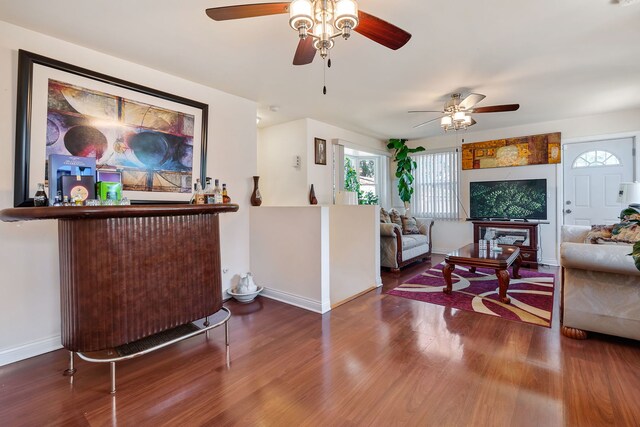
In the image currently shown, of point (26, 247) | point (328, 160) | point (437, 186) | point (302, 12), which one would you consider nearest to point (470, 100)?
point (328, 160)

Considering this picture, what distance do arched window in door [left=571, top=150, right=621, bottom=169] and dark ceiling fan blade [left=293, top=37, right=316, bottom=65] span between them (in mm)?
4935

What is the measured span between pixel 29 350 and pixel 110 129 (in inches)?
69.3

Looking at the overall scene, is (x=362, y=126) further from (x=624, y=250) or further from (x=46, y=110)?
(x=46, y=110)

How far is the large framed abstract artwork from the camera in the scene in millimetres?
2076

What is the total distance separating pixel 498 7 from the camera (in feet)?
6.30

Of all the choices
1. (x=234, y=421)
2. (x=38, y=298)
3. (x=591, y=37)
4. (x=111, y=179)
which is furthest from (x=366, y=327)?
(x=591, y=37)

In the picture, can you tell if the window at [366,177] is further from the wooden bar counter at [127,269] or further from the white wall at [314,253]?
the wooden bar counter at [127,269]

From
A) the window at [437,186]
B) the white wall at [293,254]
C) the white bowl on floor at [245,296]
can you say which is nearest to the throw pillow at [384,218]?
the window at [437,186]

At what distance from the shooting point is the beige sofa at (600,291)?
6.66ft

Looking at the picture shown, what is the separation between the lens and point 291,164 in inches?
176

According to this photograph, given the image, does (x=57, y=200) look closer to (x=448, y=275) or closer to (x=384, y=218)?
(x=448, y=275)

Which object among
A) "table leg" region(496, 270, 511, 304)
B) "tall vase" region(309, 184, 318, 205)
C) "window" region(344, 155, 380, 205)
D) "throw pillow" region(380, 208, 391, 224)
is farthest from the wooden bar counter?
"window" region(344, 155, 380, 205)

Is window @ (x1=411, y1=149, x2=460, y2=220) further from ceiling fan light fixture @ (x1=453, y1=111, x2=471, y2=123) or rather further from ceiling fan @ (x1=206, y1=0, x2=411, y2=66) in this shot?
ceiling fan @ (x1=206, y1=0, x2=411, y2=66)

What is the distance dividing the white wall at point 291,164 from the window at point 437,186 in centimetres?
214
